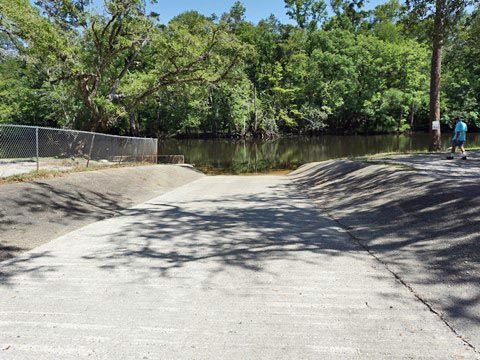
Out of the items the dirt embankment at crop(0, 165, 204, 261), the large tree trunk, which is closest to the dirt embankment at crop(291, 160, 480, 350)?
the dirt embankment at crop(0, 165, 204, 261)

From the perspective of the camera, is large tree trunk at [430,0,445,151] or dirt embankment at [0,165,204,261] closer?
dirt embankment at [0,165,204,261]

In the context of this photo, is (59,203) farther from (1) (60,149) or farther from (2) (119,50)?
(2) (119,50)

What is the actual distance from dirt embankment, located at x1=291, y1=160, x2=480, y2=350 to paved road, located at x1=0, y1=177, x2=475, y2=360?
0.25 m

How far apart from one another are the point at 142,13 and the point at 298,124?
4407 cm

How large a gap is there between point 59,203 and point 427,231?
24.7 feet

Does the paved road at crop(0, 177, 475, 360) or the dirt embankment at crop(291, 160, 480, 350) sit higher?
the dirt embankment at crop(291, 160, 480, 350)

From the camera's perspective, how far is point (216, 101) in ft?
192

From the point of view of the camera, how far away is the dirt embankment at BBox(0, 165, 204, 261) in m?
6.39

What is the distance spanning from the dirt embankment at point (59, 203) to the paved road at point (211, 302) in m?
0.56

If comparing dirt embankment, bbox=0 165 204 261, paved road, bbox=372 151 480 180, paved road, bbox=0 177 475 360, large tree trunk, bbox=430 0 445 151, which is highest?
large tree trunk, bbox=430 0 445 151

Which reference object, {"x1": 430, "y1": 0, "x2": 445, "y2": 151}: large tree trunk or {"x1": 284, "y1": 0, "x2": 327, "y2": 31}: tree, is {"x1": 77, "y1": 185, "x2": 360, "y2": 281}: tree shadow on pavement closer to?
{"x1": 430, "y1": 0, "x2": 445, "y2": 151}: large tree trunk

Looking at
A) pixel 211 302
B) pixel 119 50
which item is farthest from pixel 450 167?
pixel 119 50

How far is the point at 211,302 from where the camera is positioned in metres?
3.89

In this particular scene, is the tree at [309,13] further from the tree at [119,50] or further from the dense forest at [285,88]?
the tree at [119,50]
